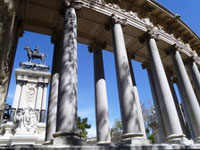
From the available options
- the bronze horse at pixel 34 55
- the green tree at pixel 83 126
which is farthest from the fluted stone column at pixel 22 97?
the green tree at pixel 83 126

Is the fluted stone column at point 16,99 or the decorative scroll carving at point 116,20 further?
the fluted stone column at point 16,99

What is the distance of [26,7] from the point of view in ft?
54.4

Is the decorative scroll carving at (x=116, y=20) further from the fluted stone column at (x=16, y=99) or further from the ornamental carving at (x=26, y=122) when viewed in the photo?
the fluted stone column at (x=16, y=99)

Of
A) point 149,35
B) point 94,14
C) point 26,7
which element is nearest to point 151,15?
point 149,35

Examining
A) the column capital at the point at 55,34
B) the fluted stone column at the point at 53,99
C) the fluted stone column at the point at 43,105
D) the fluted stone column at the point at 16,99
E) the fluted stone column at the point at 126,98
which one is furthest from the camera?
the fluted stone column at the point at 43,105

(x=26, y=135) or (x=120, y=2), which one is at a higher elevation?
(x=120, y=2)

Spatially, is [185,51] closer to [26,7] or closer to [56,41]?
[56,41]

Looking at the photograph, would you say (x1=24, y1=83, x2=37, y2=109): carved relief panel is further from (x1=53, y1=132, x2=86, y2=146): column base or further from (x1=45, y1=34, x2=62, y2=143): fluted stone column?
(x1=53, y1=132, x2=86, y2=146): column base

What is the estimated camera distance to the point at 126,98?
40.6 feet

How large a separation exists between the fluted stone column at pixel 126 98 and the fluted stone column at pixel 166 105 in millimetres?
3434

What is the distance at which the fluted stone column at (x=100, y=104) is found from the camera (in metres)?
15.1

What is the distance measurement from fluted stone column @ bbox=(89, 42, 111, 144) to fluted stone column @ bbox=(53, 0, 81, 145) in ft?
21.1

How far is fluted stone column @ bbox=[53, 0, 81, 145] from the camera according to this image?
28.4ft

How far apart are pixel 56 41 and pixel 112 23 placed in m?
7.03
